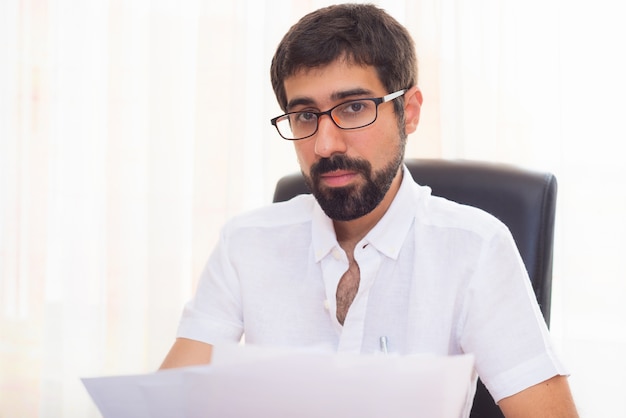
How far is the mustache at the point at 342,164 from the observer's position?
122cm

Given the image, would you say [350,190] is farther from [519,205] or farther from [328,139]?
[519,205]

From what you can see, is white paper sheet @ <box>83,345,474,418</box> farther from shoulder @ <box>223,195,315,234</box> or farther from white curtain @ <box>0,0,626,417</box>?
white curtain @ <box>0,0,626,417</box>

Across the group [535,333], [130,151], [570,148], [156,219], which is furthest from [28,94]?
[535,333]

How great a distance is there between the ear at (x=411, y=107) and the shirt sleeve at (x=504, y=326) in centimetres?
25

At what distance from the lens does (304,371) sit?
0.74 meters

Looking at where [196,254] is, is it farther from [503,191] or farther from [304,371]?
[304,371]

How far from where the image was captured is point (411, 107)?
1.35 metres

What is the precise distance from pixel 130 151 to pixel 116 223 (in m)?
0.21

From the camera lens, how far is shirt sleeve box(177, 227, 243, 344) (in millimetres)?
1313

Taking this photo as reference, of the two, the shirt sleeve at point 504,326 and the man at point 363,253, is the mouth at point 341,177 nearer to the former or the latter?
the man at point 363,253

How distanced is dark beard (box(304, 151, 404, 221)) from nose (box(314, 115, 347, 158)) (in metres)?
0.01

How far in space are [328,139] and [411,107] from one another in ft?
0.69

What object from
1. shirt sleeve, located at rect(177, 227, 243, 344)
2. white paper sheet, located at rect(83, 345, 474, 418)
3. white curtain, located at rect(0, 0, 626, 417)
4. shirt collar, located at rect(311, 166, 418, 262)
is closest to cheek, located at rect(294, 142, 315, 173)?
shirt collar, located at rect(311, 166, 418, 262)

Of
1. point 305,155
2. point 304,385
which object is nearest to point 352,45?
point 305,155
